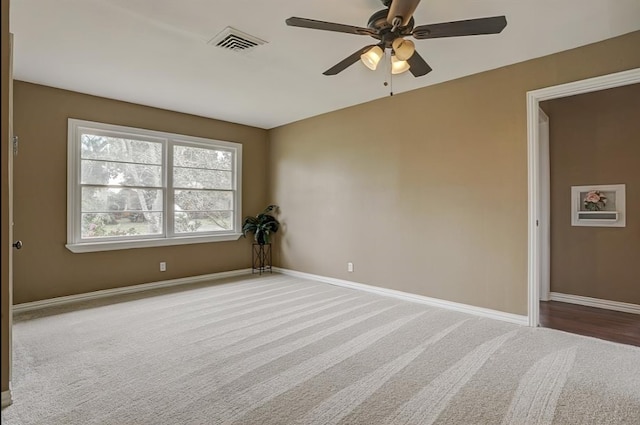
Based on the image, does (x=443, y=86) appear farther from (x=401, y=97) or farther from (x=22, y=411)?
(x=22, y=411)

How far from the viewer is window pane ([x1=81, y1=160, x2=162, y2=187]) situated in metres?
4.43

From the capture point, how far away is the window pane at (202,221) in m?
5.28

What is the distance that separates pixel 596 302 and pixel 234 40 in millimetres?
4908

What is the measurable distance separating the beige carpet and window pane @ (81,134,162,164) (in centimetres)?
200

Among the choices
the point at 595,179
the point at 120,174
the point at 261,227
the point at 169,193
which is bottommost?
the point at 261,227

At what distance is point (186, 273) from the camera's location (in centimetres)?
529

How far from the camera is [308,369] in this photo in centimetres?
244

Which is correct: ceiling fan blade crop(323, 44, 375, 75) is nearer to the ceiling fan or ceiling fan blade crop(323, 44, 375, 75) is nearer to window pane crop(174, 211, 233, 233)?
the ceiling fan

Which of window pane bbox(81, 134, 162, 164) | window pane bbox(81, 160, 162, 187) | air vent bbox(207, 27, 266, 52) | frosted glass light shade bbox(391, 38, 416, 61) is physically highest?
air vent bbox(207, 27, 266, 52)

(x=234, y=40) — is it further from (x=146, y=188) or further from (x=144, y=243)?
(x=144, y=243)

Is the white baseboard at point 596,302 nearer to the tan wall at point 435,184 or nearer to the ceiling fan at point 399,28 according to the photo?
the tan wall at point 435,184

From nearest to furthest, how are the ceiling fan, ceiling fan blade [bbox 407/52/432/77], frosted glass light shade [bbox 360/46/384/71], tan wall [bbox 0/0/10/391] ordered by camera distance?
1. tan wall [bbox 0/0/10/391]
2. the ceiling fan
3. frosted glass light shade [bbox 360/46/384/71]
4. ceiling fan blade [bbox 407/52/432/77]

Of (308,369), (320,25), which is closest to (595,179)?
(320,25)

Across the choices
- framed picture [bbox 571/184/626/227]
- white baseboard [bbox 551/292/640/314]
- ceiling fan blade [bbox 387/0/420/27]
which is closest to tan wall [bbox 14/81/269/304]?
ceiling fan blade [bbox 387/0/420/27]
